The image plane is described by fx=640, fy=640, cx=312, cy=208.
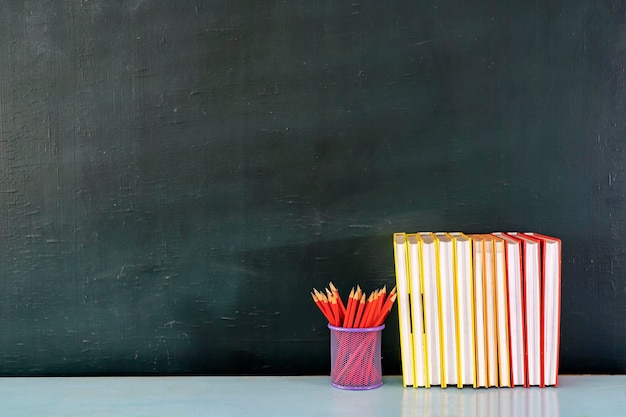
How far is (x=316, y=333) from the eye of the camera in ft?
4.73

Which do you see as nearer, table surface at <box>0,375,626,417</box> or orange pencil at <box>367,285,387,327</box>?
table surface at <box>0,375,626,417</box>

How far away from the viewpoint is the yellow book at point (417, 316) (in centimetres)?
126

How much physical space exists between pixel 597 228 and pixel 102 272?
111 centimetres

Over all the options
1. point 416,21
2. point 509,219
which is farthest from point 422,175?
point 416,21

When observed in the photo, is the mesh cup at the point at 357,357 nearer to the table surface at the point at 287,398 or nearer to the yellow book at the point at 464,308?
the table surface at the point at 287,398

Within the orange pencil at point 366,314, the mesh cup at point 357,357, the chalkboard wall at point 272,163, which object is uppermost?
the chalkboard wall at point 272,163

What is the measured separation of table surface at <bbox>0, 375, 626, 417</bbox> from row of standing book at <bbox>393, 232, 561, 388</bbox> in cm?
5

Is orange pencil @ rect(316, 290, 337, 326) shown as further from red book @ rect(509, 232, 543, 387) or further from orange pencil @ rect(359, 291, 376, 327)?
red book @ rect(509, 232, 543, 387)

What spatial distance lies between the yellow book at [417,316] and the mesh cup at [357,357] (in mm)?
72

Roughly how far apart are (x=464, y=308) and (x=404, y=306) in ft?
0.38

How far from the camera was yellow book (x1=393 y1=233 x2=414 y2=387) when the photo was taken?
1261 millimetres

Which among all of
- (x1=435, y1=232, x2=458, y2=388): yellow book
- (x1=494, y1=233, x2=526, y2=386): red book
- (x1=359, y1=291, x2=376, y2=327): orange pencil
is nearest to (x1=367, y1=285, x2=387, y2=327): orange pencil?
(x1=359, y1=291, x2=376, y2=327): orange pencil

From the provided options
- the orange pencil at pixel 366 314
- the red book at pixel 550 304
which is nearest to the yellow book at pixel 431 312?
the orange pencil at pixel 366 314

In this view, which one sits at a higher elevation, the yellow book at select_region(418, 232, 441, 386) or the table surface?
the yellow book at select_region(418, 232, 441, 386)
